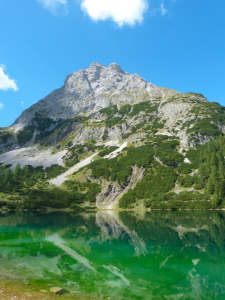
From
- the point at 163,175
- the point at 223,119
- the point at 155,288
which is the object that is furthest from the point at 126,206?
the point at 223,119

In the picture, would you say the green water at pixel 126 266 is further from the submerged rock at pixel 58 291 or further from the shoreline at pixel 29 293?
the submerged rock at pixel 58 291

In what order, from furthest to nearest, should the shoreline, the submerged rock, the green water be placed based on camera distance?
the green water
the submerged rock
the shoreline

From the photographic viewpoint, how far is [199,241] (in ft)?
114

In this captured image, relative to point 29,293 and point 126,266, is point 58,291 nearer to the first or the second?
point 29,293

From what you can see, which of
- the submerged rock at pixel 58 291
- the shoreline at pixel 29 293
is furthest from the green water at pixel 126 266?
the submerged rock at pixel 58 291

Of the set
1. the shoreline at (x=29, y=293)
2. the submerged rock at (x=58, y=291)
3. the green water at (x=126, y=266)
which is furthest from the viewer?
the green water at (x=126, y=266)

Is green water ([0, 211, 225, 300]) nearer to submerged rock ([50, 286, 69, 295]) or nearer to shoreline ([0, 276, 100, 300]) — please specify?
shoreline ([0, 276, 100, 300])

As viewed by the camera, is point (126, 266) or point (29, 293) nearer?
point (29, 293)

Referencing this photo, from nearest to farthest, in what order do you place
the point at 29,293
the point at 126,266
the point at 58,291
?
the point at 29,293, the point at 58,291, the point at 126,266

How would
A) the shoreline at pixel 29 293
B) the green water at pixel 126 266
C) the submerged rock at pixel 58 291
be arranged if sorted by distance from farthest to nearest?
the green water at pixel 126 266, the submerged rock at pixel 58 291, the shoreline at pixel 29 293

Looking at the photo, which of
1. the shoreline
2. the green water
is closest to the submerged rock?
the shoreline

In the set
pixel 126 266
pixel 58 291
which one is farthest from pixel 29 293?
pixel 126 266

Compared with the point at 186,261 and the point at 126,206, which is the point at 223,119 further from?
the point at 186,261

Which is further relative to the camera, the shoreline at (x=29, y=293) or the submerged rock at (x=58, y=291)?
the submerged rock at (x=58, y=291)
